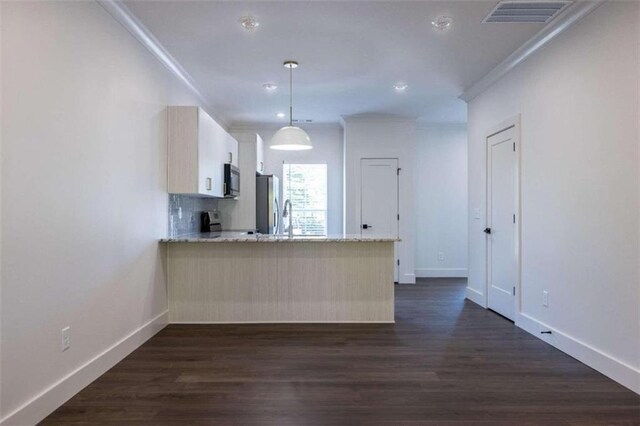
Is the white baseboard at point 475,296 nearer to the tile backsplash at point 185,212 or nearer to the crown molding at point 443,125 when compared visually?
the crown molding at point 443,125

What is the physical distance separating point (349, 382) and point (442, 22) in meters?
2.77

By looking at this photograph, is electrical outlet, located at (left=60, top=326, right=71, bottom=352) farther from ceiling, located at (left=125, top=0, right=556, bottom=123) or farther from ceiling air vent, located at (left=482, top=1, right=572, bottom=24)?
ceiling air vent, located at (left=482, top=1, right=572, bottom=24)

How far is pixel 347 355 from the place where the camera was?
117 inches

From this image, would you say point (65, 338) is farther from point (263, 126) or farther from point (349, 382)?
point (263, 126)

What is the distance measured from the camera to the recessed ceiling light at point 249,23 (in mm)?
2963

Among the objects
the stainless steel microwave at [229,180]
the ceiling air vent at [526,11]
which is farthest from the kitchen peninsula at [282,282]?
the ceiling air vent at [526,11]

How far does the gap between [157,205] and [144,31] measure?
1.48 meters

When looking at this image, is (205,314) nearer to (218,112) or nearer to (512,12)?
(218,112)

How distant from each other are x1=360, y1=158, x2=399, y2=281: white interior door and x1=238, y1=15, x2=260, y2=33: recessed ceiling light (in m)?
3.35

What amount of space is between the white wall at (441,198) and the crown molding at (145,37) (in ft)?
13.3

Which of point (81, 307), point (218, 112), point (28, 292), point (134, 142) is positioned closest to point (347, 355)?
point (81, 307)

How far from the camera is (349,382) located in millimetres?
2504

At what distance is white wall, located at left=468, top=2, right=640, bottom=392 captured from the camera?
2.46 meters

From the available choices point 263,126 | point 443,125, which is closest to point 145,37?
point 263,126
